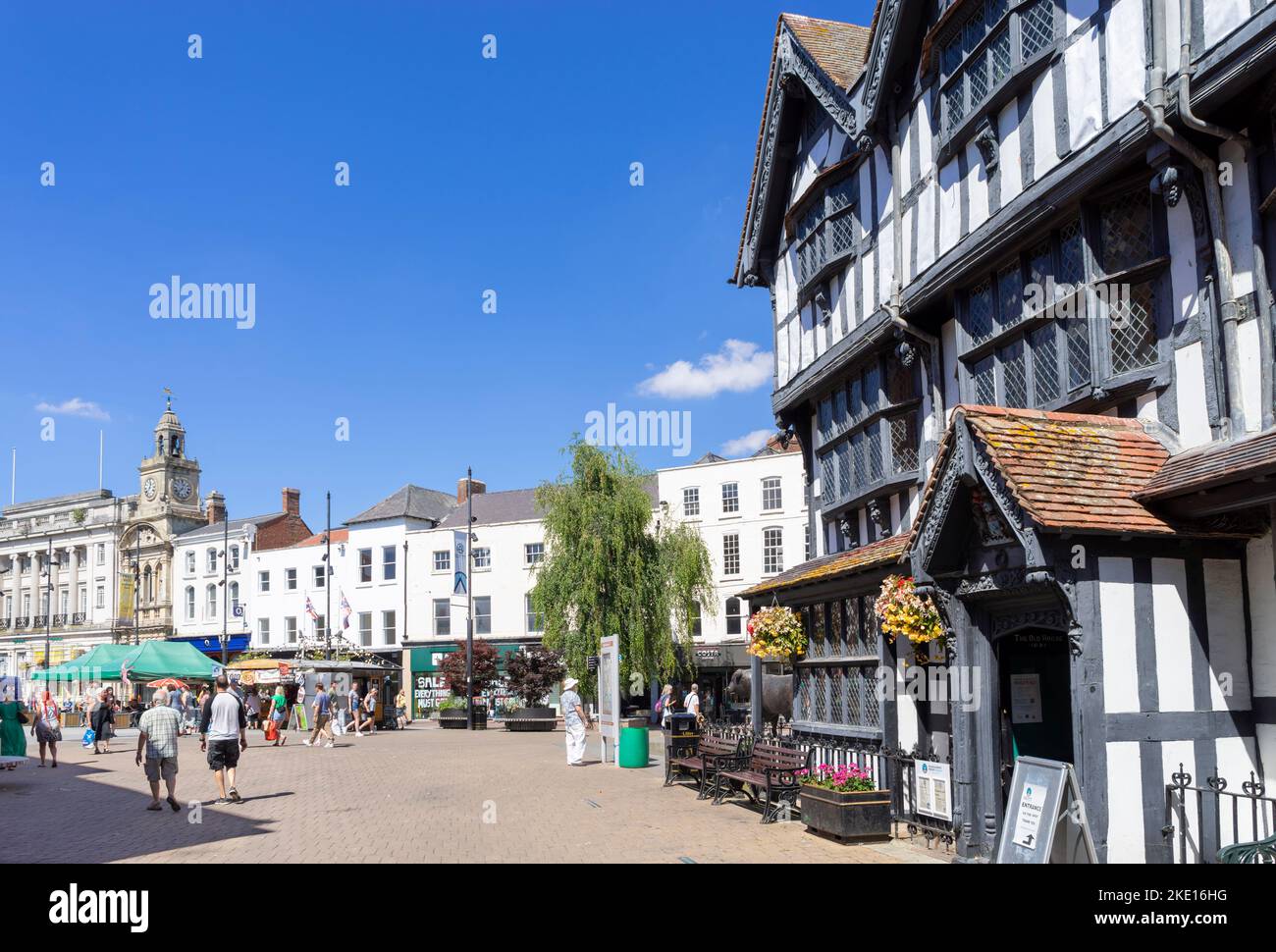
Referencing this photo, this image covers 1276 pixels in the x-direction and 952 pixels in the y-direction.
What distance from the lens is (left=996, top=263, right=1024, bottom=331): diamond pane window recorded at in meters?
12.1

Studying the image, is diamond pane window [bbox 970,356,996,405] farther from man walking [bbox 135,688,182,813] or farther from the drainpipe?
man walking [bbox 135,688,182,813]

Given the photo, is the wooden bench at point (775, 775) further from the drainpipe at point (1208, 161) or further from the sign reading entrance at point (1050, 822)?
the drainpipe at point (1208, 161)

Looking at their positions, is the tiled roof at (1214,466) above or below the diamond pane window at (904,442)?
below

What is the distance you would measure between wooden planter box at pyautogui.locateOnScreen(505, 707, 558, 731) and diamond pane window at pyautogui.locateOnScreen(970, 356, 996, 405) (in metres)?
28.0

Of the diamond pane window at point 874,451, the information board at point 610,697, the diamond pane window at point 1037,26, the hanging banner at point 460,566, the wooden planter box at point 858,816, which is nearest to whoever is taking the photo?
the diamond pane window at point 1037,26

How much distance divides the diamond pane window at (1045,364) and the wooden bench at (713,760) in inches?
280

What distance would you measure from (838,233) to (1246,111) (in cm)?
788

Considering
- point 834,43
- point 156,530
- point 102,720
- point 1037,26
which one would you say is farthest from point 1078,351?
point 156,530

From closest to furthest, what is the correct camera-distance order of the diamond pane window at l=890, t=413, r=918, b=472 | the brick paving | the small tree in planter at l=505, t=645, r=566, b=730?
1. the brick paving
2. the diamond pane window at l=890, t=413, r=918, b=472
3. the small tree in planter at l=505, t=645, r=566, b=730

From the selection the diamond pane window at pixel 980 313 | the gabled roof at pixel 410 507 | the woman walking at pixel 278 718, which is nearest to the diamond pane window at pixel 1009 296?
the diamond pane window at pixel 980 313

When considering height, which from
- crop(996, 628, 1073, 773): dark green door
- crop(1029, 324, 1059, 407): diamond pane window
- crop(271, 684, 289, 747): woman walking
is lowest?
crop(271, 684, 289, 747): woman walking

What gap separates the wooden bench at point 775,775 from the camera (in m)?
14.0

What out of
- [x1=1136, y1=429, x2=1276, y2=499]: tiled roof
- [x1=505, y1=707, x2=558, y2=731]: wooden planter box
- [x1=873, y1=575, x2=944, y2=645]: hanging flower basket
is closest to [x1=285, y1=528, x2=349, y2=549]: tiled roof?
[x1=505, y1=707, x2=558, y2=731]: wooden planter box
